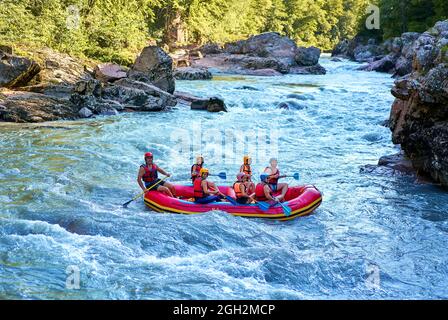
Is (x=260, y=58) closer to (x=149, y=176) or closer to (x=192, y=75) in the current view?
(x=192, y=75)

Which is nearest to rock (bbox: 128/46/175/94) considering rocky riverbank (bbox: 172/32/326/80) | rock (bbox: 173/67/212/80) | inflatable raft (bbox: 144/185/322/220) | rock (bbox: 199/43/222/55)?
rock (bbox: 173/67/212/80)

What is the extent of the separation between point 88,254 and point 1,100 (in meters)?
9.49

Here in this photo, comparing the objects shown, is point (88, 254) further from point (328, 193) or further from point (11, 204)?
point (328, 193)

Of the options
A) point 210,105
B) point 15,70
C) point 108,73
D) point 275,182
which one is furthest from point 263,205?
point 108,73

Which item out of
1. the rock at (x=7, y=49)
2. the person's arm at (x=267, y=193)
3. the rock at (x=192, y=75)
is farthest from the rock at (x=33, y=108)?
the rock at (x=192, y=75)

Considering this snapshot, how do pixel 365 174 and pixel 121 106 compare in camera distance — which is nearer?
pixel 365 174

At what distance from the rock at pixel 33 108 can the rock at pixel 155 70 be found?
370 centimetres

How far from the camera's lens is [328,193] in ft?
30.8

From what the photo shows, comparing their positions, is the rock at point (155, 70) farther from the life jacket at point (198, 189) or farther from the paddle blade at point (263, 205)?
the paddle blade at point (263, 205)

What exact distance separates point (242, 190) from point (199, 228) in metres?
1.14

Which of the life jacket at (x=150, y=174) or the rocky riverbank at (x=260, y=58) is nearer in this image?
the life jacket at (x=150, y=174)

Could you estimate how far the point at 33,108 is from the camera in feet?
47.2

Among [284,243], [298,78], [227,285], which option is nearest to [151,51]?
[298,78]

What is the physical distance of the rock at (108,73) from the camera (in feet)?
61.5
